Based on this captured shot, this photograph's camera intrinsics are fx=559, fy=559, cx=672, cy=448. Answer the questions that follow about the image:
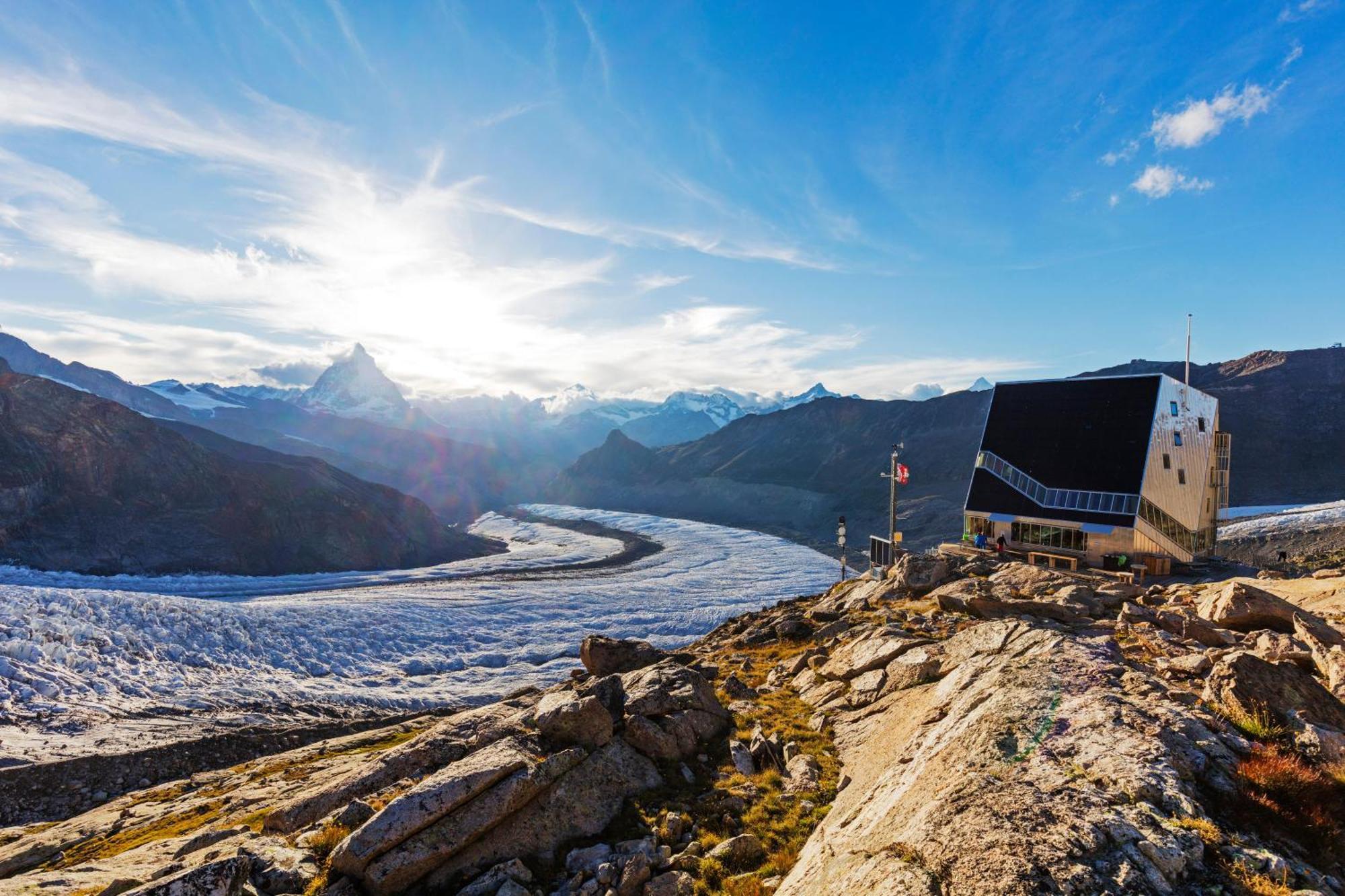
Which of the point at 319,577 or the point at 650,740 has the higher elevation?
the point at 650,740

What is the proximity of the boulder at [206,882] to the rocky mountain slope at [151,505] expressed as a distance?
114 metres

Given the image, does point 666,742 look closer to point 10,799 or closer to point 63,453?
point 10,799

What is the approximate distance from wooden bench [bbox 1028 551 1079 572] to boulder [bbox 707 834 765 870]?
29151mm

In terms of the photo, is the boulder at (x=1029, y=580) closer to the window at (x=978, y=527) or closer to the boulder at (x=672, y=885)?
the window at (x=978, y=527)

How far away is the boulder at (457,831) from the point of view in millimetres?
9578

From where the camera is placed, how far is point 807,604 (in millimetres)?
38750

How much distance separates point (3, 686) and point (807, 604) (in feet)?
181

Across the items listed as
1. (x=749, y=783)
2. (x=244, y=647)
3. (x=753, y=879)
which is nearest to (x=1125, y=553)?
(x=749, y=783)

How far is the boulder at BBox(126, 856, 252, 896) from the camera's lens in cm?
820

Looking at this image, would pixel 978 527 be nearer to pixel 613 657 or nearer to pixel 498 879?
pixel 613 657

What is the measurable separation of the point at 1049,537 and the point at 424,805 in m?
38.9

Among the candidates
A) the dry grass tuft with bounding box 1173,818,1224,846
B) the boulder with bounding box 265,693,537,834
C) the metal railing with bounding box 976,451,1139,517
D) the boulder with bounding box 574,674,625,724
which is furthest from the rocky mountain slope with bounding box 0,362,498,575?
the dry grass tuft with bounding box 1173,818,1224,846

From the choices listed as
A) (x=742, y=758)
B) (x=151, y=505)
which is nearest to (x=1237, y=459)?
(x=742, y=758)

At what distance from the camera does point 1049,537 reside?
1427 inches
